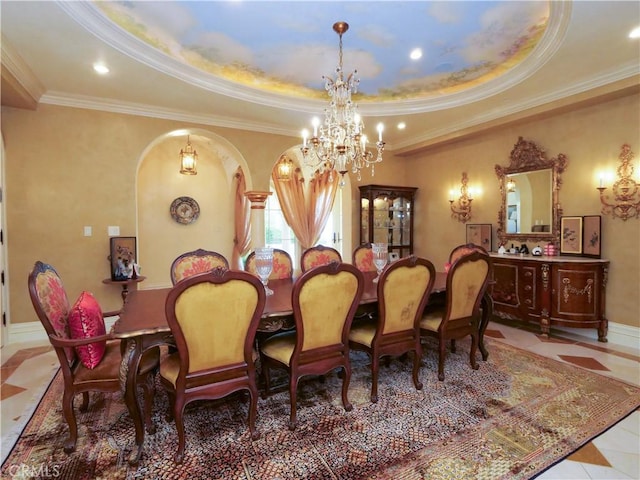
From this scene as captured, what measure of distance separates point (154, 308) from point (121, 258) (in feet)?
7.05

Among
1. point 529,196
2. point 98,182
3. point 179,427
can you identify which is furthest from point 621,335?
point 98,182

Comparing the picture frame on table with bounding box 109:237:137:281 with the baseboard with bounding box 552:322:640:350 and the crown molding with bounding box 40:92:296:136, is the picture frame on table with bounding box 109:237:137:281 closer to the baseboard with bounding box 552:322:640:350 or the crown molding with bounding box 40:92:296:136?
the crown molding with bounding box 40:92:296:136

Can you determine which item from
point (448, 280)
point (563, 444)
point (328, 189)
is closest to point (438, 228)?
point (328, 189)

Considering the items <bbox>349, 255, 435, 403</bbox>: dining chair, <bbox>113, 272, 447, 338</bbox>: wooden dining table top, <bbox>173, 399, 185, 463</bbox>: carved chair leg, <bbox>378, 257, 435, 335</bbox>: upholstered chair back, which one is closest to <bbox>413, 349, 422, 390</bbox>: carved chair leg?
<bbox>349, 255, 435, 403</bbox>: dining chair

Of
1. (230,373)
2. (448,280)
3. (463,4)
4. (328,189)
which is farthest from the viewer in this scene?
(328,189)

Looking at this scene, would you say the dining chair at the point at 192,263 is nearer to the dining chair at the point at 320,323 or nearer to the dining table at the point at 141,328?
the dining table at the point at 141,328

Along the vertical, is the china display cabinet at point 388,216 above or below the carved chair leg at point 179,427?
above

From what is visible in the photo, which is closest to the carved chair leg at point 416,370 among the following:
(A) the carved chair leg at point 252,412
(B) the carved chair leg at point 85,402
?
(A) the carved chair leg at point 252,412

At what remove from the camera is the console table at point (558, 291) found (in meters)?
Answer: 3.51

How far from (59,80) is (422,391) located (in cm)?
442

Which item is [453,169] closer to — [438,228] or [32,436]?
[438,228]

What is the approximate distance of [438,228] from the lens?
5590 millimetres

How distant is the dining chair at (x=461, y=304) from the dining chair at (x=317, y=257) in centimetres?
130

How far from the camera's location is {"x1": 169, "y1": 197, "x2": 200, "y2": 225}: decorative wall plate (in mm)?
6113
